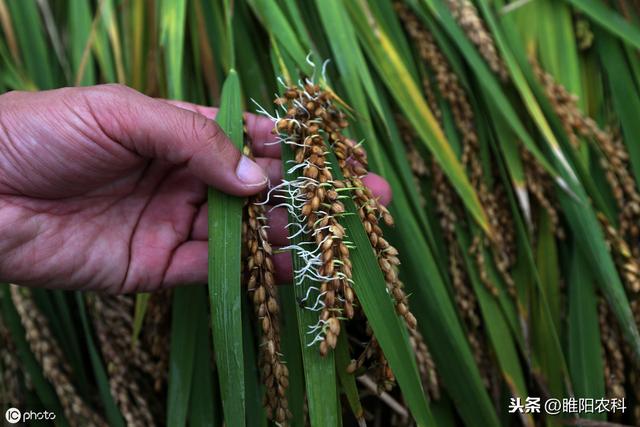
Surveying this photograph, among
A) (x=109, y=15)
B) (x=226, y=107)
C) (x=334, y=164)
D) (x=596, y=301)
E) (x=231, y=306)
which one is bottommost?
(x=596, y=301)

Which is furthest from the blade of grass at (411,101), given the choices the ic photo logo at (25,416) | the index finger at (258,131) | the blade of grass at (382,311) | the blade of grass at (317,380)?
the ic photo logo at (25,416)

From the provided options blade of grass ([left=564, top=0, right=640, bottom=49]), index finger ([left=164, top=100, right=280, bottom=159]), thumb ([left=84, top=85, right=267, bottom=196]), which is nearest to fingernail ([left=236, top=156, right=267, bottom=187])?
thumb ([left=84, top=85, right=267, bottom=196])

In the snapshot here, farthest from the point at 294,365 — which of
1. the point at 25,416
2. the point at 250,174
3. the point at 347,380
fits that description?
the point at 25,416

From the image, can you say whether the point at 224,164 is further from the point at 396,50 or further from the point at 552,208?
the point at 552,208

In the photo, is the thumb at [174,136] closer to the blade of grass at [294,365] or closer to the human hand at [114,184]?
the human hand at [114,184]

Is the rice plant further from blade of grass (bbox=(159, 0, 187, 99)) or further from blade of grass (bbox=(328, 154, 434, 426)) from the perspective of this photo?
blade of grass (bbox=(328, 154, 434, 426))

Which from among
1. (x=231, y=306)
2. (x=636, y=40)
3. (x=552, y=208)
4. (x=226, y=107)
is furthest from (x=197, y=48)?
(x=636, y=40)

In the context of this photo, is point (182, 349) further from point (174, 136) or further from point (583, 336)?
point (583, 336)

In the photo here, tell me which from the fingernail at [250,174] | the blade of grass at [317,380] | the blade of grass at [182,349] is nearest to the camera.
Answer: the blade of grass at [317,380]
